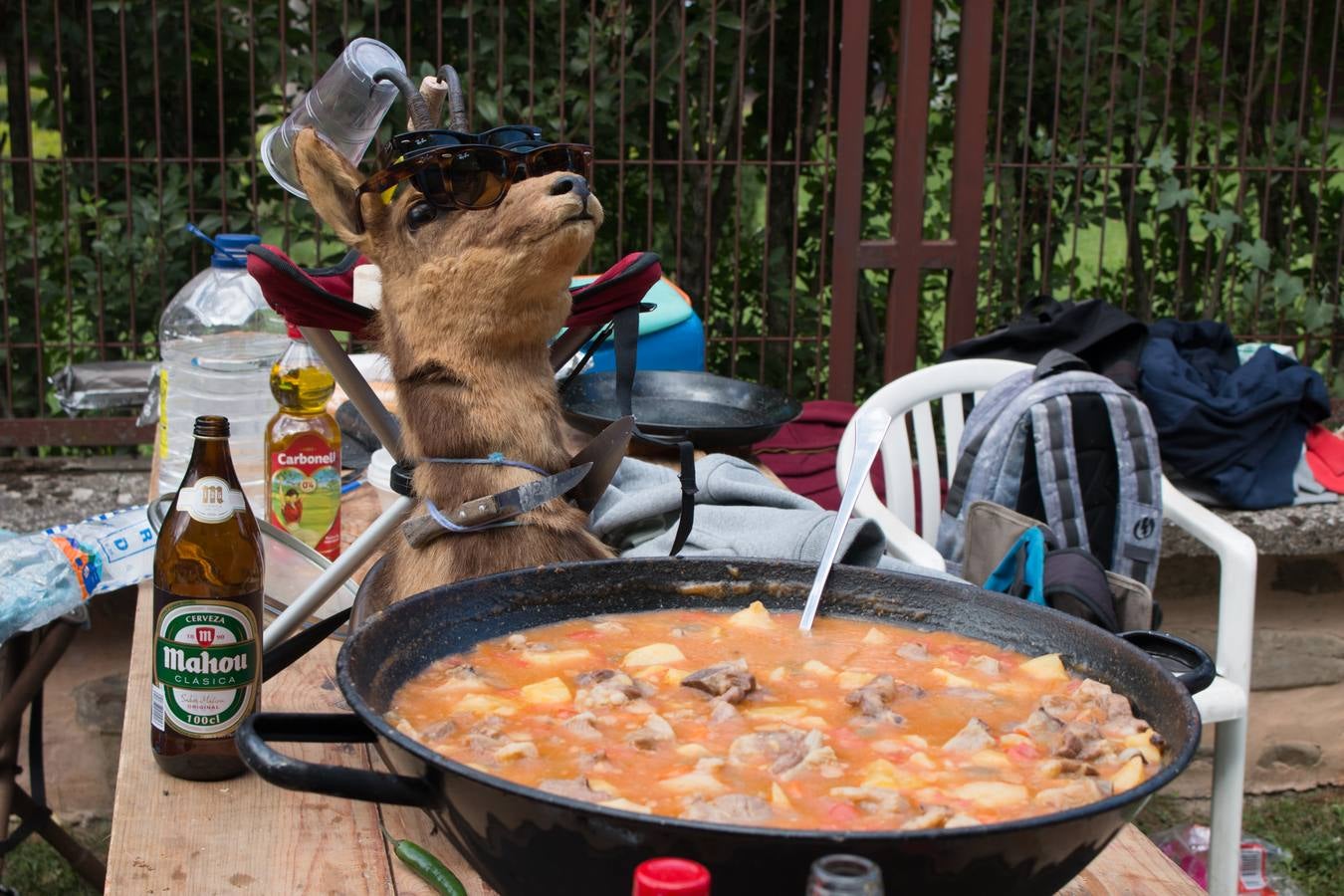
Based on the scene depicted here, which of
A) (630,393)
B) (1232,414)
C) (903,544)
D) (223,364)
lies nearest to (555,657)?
(630,393)

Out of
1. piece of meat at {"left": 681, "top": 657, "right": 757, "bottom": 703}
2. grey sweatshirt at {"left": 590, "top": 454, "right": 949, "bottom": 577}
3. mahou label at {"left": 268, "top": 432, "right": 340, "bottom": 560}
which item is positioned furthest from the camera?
mahou label at {"left": 268, "top": 432, "right": 340, "bottom": 560}

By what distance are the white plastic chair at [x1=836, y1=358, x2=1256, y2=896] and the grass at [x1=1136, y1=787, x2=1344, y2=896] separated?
3.59 ft

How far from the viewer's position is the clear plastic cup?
1.89 meters

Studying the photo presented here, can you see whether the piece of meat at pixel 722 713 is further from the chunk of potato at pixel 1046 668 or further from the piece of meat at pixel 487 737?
the chunk of potato at pixel 1046 668

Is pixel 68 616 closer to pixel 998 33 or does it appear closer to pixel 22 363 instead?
pixel 22 363

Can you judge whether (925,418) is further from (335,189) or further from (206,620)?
(206,620)

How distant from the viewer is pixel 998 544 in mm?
2736

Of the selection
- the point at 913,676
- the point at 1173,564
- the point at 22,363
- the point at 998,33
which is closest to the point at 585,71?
the point at 998,33

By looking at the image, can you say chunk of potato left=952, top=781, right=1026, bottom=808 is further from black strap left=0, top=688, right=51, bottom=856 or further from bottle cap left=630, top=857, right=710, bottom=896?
black strap left=0, top=688, right=51, bottom=856

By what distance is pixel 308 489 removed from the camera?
2.30m

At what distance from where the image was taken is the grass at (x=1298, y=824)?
13.4 feet

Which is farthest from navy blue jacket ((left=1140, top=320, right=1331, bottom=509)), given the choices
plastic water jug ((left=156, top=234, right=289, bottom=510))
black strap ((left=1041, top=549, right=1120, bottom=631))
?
plastic water jug ((left=156, top=234, right=289, bottom=510))

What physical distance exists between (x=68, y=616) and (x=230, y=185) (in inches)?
83.1

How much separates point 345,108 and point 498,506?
23.5 inches
